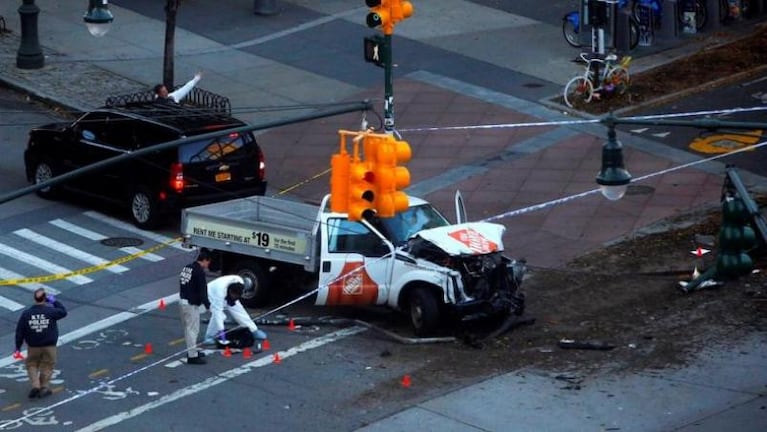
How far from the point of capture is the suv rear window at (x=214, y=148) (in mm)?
24109

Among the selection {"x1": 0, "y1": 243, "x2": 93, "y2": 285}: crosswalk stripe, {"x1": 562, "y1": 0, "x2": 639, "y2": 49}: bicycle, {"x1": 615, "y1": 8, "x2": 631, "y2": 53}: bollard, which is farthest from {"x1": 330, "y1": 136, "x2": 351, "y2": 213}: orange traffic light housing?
{"x1": 562, "y1": 0, "x2": 639, "y2": 49}: bicycle

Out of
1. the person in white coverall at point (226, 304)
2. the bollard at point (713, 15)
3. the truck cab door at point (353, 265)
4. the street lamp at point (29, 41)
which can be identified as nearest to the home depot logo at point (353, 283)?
the truck cab door at point (353, 265)

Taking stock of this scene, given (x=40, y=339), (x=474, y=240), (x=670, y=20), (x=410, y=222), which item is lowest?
(x=40, y=339)

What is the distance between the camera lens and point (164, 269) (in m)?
22.8

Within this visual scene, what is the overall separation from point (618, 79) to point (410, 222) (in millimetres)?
11024

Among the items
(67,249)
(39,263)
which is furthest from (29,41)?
(39,263)

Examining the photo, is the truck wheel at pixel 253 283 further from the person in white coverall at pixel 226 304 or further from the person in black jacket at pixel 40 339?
the person in black jacket at pixel 40 339

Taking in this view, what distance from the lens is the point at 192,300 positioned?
1873 centimetres

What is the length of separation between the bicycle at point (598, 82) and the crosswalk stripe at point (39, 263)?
11.6 m

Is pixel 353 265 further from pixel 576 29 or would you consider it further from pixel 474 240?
pixel 576 29

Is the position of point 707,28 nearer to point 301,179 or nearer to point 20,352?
point 301,179

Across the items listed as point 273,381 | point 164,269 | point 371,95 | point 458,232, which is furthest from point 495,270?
point 371,95

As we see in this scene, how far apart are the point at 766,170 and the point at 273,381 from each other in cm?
1181

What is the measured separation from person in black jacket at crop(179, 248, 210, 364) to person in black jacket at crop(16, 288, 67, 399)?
163 cm
